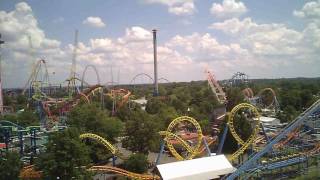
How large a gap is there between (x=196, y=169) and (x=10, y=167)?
11386 mm

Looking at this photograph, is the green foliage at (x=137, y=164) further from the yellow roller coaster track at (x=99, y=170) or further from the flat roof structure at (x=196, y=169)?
the flat roof structure at (x=196, y=169)

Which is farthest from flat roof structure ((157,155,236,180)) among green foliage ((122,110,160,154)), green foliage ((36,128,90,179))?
green foliage ((122,110,160,154))

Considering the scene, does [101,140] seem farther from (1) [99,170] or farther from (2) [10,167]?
(2) [10,167]

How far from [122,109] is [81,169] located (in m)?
34.7

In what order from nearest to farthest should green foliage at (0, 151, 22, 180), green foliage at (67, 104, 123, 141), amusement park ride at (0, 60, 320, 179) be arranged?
green foliage at (0, 151, 22, 180), amusement park ride at (0, 60, 320, 179), green foliage at (67, 104, 123, 141)

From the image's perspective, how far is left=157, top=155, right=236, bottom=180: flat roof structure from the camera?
2316 cm

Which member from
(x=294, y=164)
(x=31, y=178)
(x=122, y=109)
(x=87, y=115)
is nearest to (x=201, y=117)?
(x=122, y=109)

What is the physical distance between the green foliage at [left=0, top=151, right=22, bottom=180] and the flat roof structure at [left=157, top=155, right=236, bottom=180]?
8.87 meters

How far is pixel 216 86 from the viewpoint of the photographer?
219ft

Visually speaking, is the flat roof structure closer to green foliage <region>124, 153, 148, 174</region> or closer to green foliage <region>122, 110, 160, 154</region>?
green foliage <region>124, 153, 148, 174</region>

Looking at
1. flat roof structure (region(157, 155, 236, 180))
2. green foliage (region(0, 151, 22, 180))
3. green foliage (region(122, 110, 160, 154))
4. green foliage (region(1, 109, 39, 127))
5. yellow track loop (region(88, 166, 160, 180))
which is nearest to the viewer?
flat roof structure (region(157, 155, 236, 180))

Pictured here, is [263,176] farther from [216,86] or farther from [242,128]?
[216,86]

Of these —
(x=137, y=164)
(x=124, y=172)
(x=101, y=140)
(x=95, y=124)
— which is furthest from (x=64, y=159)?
(x=95, y=124)

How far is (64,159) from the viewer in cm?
2289
